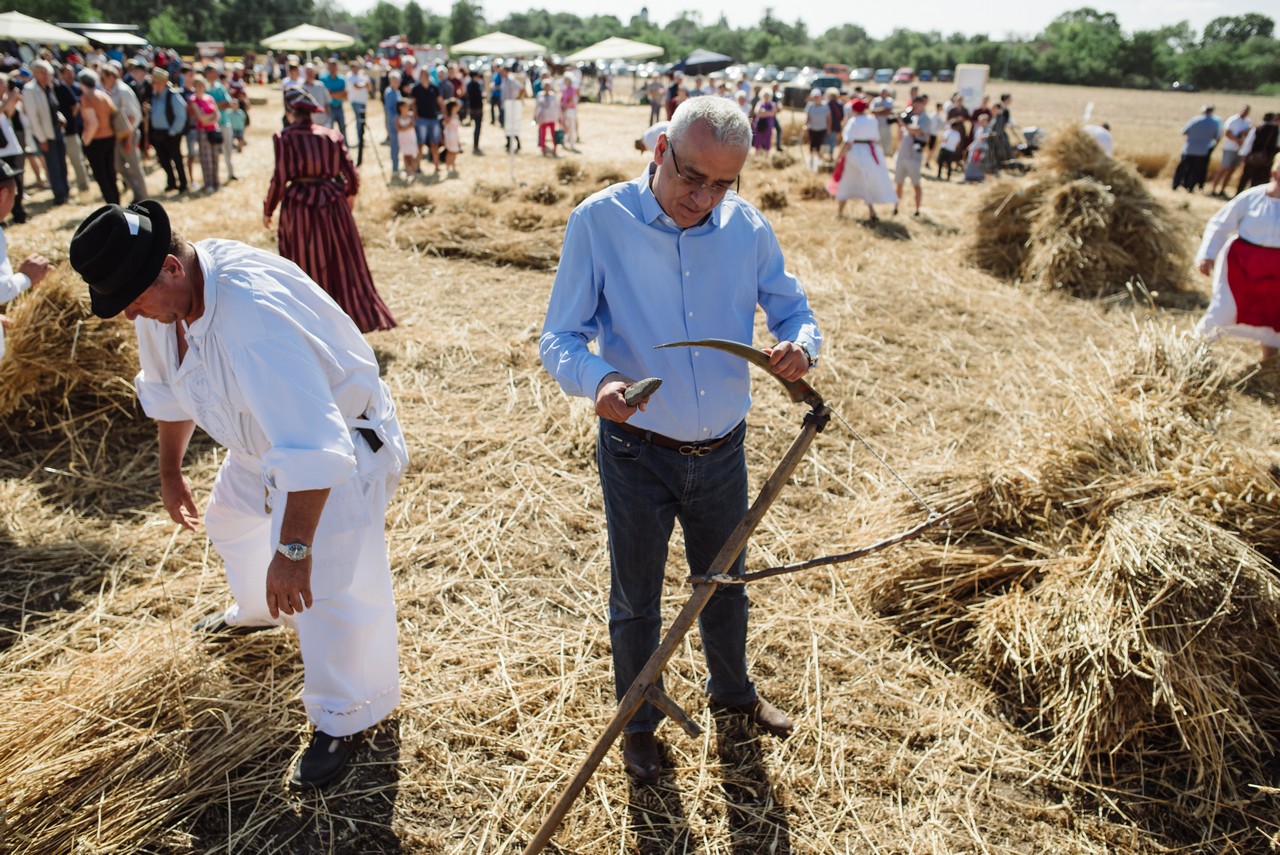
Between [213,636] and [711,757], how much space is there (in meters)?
1.83

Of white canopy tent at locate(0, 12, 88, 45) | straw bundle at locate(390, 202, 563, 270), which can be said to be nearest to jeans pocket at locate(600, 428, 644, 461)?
straw bundle at locate(390, 202, 563, 270)

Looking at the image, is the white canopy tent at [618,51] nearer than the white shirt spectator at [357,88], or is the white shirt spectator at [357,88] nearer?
the white shirt spectator at [357,88]

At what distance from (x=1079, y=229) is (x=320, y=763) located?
7957mm

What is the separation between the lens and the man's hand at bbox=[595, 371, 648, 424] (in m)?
1.79

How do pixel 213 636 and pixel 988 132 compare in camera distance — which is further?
pixel 988 132

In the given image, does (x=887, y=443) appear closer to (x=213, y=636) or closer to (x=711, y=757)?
(x=711, y=757)

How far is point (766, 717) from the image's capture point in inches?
104

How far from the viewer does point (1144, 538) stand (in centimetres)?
270

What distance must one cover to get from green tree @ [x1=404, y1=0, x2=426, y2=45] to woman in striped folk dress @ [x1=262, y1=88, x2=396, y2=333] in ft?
276

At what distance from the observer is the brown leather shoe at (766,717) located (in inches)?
104

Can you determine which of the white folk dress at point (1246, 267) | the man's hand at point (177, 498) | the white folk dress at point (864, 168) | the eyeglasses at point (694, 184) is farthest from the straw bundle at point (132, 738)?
the white folk dress at point (864, 168)

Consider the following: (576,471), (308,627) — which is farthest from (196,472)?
(308,627)

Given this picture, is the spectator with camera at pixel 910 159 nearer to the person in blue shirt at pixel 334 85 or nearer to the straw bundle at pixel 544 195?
the straw bundle at pixel 544 195

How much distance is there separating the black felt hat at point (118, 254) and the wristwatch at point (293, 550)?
0.65 m
